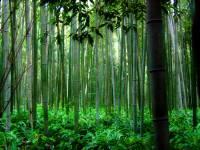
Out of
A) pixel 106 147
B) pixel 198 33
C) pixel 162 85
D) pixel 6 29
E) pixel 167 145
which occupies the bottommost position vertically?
pixel 106 147

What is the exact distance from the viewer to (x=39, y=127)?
494 centimetres

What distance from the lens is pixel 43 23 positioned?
4.55 metres

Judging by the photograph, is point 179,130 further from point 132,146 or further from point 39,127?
point 39,127

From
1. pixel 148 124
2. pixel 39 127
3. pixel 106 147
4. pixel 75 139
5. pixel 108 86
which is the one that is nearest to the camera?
pixel 106 147

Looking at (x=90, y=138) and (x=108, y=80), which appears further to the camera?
(x=108, y=80)

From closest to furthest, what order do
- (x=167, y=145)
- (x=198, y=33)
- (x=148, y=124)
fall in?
(x=198, y=33)
(x=167, y=145)
(x=148, y=124)

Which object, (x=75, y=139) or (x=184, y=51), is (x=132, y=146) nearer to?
(x=75, y=139)

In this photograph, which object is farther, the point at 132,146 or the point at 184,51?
the point at 184,51

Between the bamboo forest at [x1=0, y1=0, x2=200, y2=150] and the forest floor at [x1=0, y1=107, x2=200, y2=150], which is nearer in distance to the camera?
the bamboo forest at [x1=0, y1=0, x2=200, y2=150]

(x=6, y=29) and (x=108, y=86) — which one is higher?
(x=6, y=29)

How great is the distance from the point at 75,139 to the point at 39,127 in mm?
958

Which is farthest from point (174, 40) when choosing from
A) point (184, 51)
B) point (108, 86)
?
point (108, 86)

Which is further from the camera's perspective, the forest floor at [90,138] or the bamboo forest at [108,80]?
the forest floor at [90,138]

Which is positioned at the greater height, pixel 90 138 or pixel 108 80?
pixel 108 80
